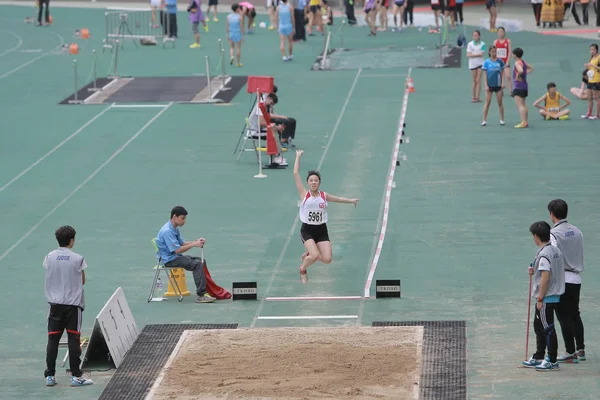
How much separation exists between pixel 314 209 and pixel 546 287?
4.73 meters

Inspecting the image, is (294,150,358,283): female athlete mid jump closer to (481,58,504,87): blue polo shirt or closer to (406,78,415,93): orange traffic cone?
(481,58,504,87): blue polo shirt

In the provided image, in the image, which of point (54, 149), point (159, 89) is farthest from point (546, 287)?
point (159, 89)

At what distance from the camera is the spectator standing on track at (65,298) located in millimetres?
12875

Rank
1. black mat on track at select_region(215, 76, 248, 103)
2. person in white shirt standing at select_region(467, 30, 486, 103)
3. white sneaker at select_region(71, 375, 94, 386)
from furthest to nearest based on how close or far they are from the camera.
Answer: black mat on track at select_region(215, 76, 248, 103), person in white shirt standing at select_region(467, 30, 486, 103), white sneaker at select_region(71, 375, 94, 386)

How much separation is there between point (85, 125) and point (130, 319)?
15.7 m

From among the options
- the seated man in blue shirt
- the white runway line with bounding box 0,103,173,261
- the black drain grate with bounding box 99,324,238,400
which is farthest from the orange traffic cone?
the black drain grate with bounding box 99,324,238,400

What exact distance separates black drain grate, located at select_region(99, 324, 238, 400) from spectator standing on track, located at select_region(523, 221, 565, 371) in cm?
396

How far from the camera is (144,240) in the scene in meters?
19.4

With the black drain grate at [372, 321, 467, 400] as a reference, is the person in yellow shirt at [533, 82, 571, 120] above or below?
above

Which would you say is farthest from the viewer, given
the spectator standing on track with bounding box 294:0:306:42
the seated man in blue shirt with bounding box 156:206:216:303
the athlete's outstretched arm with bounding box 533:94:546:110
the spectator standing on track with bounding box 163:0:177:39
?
the spectator standing on track with bounding box 163:0:177:39

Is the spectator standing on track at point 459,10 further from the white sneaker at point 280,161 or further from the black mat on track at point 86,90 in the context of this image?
the white sneaker at point 280,161

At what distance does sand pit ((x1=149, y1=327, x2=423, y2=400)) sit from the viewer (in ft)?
40.8

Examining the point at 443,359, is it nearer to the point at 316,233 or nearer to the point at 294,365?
the point at 294,365

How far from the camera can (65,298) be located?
42.3ft
